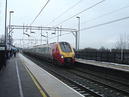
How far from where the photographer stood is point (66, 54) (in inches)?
1089

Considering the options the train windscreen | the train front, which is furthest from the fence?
the train windscreen

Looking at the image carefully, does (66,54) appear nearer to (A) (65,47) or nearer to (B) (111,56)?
(A) (65,47)

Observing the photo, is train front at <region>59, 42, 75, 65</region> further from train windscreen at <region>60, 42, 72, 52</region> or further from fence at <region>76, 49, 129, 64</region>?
fence at <region>76, 49, 129, 64</region>

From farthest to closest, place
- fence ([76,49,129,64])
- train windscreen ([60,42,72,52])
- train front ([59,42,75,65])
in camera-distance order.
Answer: train windscreen ([60,42,72,52]) < train front ([59,42,75,65]) < fence ([76,49,129,64])

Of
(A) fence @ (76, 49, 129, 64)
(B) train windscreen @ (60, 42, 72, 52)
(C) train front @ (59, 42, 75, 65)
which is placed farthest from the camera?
(B) train windscreen @ (60, 42, 72, 52)

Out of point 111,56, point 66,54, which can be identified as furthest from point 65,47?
point 111,56

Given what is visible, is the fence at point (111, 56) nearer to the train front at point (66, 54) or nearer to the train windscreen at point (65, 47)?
the train front at point (66, 54)

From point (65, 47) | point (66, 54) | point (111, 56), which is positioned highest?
point (65, 47)

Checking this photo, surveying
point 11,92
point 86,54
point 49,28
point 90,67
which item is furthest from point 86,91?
point 49,28

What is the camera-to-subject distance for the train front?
2733 centimetres

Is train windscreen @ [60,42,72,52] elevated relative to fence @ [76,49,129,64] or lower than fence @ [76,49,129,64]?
elevated

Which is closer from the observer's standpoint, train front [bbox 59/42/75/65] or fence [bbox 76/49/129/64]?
fence [bbox 76/49/129/64]

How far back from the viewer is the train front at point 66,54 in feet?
89.7

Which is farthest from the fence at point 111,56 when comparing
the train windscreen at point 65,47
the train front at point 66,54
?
the train windscreen at point 65,47
